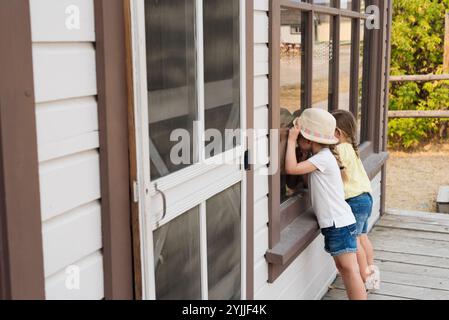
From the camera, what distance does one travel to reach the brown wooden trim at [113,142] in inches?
65.9

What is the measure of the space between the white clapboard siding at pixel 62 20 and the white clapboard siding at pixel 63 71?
0.02 m

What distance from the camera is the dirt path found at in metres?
7.91

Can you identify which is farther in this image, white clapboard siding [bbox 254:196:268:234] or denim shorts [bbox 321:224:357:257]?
denim shorts [bbox 321:224:357:257]

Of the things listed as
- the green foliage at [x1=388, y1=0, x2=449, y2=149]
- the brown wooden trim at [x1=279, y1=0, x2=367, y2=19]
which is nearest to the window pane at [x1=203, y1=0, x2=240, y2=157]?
the brown wooden trim at [x1=279, y1=0, x2=367, y2=19]

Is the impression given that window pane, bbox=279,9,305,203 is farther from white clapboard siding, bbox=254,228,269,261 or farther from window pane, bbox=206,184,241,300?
window pane, bbox=206,184,241,300

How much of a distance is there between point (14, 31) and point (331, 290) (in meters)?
3.26

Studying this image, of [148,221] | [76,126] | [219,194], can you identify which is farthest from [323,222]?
[76,126]

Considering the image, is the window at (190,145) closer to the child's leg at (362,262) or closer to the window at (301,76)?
the window at (301,76)

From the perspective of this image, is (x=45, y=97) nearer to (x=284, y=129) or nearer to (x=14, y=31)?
(x=14, y=31)

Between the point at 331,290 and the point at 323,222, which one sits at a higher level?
the point at 323,222

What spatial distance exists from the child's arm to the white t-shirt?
8cm

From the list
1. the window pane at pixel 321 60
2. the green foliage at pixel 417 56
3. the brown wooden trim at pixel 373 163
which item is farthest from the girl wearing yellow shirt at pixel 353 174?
the green foliage at pixel 417 56

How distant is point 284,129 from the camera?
3.34 meters

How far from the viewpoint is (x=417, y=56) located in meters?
11.2
